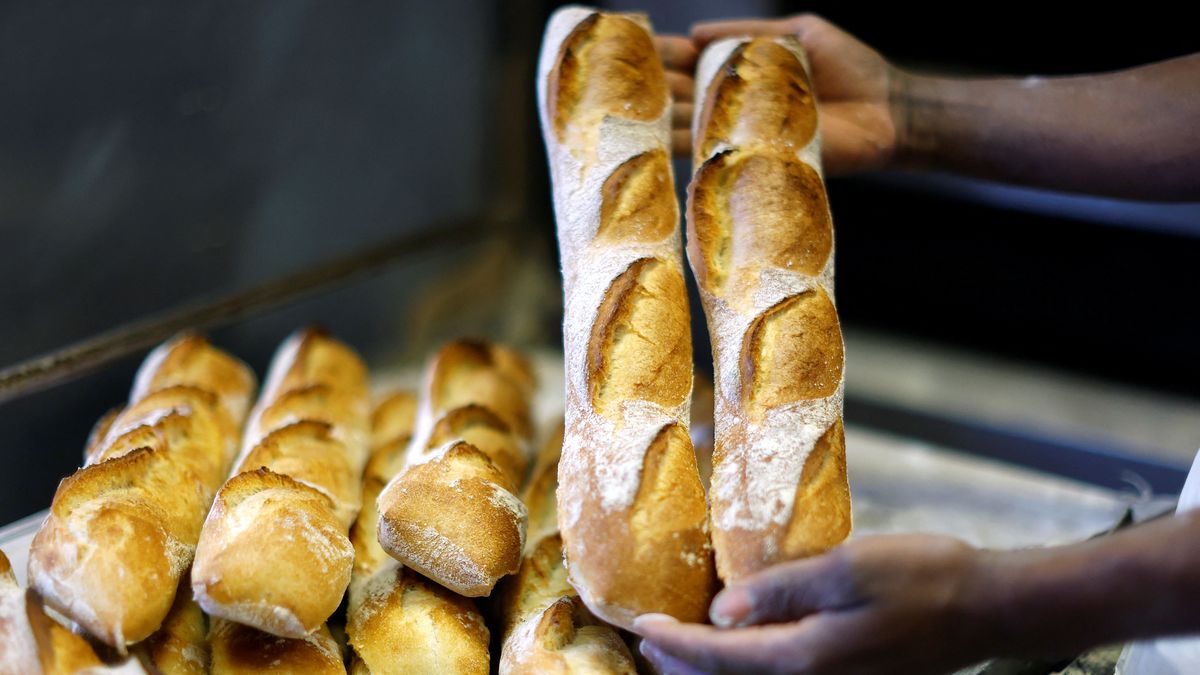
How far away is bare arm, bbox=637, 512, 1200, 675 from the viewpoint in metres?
0.82

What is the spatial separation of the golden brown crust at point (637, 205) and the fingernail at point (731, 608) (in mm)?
528

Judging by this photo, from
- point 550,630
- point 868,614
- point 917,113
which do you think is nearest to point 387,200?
point 917,113

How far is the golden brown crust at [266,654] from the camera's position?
42.1 inches

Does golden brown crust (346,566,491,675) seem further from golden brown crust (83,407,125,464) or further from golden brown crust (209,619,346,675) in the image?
golden brown crust (83,407,125,464)

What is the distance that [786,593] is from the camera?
90 centimetres

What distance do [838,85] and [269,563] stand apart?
3.89ft

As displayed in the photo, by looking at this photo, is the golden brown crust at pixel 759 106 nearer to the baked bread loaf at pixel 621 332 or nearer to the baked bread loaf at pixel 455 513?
the baked bread loaf at pixel 621 332

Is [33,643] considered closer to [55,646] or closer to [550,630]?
[55,646]

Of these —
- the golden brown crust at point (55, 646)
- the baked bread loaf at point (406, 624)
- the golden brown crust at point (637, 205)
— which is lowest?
the baked bread loaf at point (406, 624)

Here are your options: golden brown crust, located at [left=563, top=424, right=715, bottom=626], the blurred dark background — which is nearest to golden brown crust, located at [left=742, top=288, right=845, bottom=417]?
golden brown crust, located at [left=563, top=424, right=715, bottom=626]

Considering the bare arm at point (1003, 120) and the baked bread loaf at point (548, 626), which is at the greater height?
the bare arm at point (1003, 120)

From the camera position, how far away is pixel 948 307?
277 cm

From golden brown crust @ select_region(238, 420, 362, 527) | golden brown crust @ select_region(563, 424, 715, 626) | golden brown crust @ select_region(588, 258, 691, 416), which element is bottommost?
golden brown crust @ select_region(238, 420, 362, 527)

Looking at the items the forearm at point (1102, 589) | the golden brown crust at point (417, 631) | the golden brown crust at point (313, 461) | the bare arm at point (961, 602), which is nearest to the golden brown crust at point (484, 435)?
the golden brown crust at point (313, 461)
